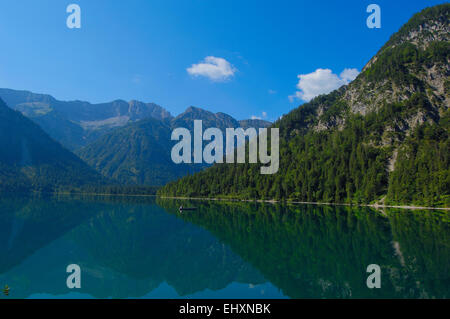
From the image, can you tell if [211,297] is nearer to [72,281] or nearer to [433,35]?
[72,281]

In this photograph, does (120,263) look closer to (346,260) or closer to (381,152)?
(346,260)

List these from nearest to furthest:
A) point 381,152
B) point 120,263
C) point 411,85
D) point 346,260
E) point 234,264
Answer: point 346,260, point 234,264, point 120,263, point 381,152, point 411,85

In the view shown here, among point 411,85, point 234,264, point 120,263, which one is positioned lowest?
point 120,263

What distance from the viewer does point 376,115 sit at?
522ft

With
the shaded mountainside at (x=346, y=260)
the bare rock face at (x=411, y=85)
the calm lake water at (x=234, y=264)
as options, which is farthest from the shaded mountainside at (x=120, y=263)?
the bare rock face at (x=411, y=85)

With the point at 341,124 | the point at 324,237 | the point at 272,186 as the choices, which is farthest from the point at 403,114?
the point at 324,237

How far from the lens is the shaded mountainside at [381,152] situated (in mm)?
95312

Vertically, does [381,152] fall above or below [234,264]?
above

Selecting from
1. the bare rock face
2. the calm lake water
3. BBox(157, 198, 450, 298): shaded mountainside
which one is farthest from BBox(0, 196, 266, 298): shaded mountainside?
the bare rock face

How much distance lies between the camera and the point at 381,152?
422ft

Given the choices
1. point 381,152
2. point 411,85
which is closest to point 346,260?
point 381,152

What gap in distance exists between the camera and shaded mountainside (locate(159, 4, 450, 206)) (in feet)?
313

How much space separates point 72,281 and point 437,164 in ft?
344

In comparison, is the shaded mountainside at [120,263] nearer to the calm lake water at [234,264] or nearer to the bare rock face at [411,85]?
the calm lake water at [234,264]
